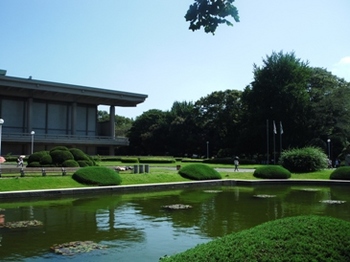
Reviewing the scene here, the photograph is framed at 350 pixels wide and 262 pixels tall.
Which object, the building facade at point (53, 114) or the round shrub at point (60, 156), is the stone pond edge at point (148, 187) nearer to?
the round shrub at point (60, 156)

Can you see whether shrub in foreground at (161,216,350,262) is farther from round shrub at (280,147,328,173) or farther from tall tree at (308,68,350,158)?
tall tree at (308,68,350,158)

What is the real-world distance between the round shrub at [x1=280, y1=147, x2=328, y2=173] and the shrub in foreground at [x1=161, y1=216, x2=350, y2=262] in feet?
94.0

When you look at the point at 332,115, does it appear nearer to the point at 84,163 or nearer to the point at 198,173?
the point at 198,173

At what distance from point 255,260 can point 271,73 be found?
185ft

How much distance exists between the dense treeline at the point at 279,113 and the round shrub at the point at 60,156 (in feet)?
85.1

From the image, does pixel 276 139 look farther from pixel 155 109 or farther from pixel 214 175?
pixel 155 109

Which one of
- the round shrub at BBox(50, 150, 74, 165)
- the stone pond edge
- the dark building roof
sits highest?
the dark building roof

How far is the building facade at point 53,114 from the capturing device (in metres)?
53.9

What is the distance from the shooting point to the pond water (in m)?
8.70

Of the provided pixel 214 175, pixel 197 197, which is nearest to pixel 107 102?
pixel 214 175

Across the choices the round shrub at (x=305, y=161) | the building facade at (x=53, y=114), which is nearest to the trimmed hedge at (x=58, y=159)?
the round shrub at (x=305, y=161)

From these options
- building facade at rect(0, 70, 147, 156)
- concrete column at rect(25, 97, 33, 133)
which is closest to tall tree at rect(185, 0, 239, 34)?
building facade at rect(0, 70, 147, 156)

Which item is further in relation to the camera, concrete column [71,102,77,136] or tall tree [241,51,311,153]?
concrete column [71,102,77,136]

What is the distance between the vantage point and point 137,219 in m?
12.8
